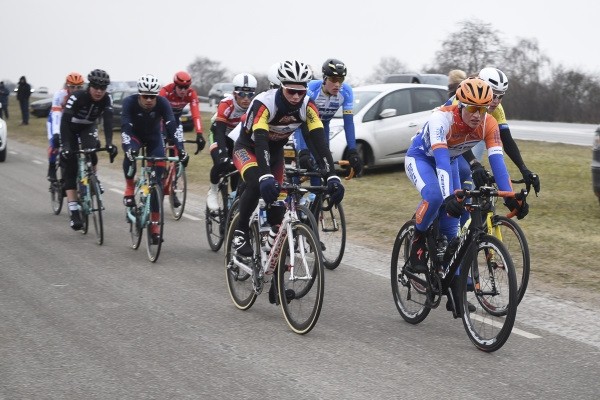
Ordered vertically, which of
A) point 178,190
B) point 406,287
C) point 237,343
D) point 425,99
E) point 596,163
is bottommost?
point 237,343

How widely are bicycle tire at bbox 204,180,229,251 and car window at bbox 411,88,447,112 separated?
9614 mm

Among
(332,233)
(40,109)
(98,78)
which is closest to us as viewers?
(332,233)

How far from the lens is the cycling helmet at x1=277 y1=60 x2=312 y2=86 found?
285 inches

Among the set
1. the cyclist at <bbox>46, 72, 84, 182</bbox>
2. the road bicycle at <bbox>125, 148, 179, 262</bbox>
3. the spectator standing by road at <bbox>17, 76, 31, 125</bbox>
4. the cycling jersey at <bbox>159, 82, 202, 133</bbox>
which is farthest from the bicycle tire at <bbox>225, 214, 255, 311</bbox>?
the spectator standing by road at <bbox>17, 76, 31, 125</bbox>

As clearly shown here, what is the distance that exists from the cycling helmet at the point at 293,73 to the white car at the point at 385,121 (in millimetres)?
11081

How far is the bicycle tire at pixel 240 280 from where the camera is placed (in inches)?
308

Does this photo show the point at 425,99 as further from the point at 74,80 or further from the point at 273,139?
the point at 273,139

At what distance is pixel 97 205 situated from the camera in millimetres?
11562

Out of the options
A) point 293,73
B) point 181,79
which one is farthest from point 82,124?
point 293,73

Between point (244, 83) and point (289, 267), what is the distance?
13.2ft

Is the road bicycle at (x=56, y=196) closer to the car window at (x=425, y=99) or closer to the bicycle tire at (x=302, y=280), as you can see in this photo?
the bicycle tire at (x=302, y=280)

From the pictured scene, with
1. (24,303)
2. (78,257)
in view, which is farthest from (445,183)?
(78,257)

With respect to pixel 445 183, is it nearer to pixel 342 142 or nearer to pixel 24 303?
pixel 24 303

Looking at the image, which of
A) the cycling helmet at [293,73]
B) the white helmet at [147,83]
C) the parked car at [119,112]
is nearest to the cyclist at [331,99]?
the white helmet at [147,83]
